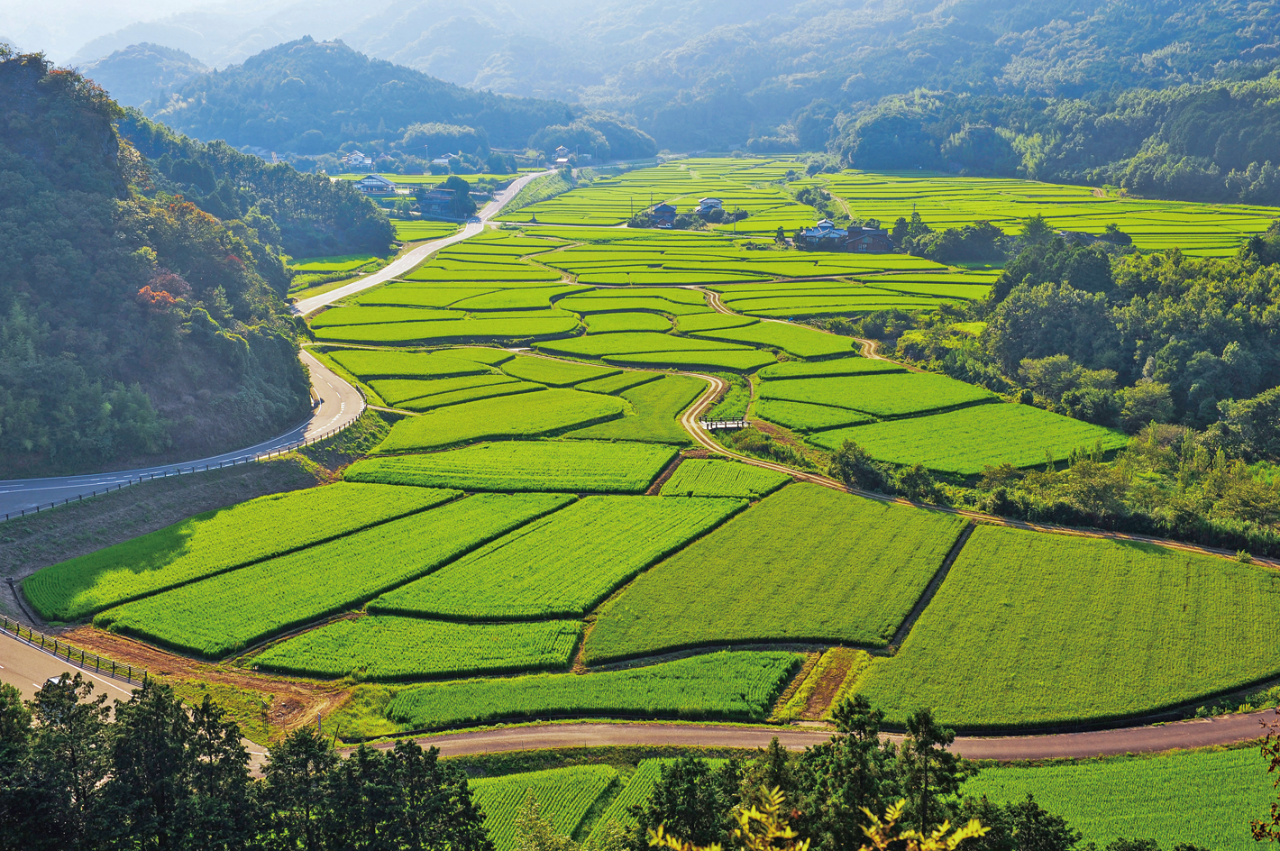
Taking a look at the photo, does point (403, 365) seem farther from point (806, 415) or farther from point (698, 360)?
point (806, 415)

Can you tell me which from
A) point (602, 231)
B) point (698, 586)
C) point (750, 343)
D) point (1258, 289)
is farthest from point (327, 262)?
point (1258, 289)

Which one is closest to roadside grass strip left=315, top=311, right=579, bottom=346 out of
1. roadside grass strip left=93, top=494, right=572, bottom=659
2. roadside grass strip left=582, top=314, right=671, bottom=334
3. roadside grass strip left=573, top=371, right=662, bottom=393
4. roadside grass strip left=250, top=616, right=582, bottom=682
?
roadside grass strip left=582, top=314, right=671, bottom=334

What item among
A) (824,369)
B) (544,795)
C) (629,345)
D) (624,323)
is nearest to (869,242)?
(624,323)

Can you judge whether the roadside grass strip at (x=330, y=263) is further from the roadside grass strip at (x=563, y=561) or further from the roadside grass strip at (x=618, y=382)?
the roadside grass strip at (x=563, y=561)

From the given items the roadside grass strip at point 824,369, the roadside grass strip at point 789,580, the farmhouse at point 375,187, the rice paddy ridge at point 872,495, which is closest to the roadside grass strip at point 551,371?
the rice paddy ridge at point 872,495

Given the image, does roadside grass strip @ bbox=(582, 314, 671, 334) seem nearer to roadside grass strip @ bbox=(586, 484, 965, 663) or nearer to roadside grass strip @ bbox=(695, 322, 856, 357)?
Result: roadside grass strip @ bbox=(695, 322, 856, 357)
